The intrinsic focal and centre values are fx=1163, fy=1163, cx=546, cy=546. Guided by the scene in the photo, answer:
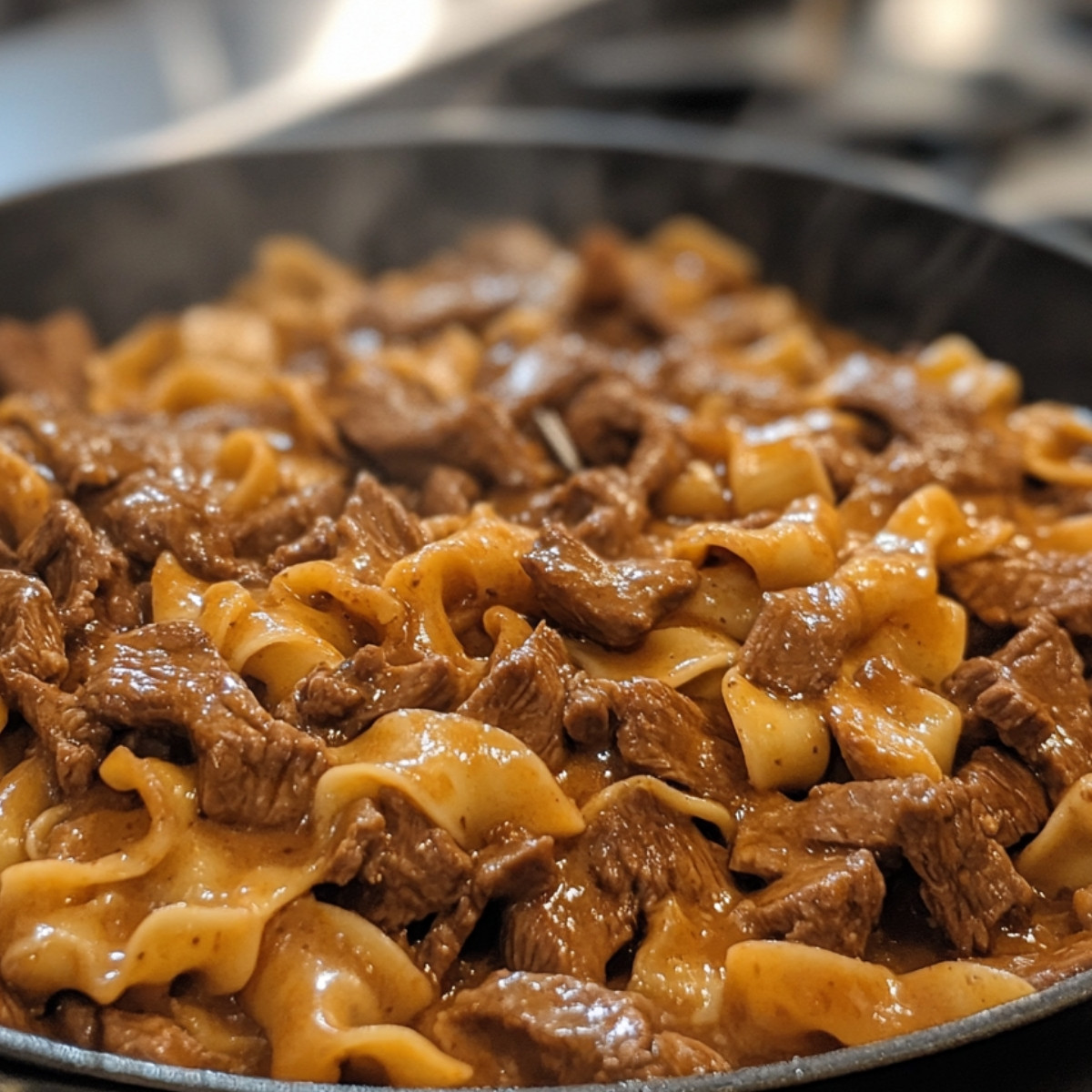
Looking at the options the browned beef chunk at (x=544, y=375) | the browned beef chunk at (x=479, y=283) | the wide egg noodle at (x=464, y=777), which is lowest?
the wide egg noodle at (x=464, y=777)

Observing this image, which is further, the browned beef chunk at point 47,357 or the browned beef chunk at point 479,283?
the browned beef chunk at point 479,283

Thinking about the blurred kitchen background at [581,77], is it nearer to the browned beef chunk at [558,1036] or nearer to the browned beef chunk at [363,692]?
the browned beef chunk at [363,692]

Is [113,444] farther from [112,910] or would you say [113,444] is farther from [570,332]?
[570,332]

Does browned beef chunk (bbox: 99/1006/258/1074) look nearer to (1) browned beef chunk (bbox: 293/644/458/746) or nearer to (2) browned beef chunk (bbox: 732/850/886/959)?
(1) browned beef chunk (bbox: 293/644/458/746)

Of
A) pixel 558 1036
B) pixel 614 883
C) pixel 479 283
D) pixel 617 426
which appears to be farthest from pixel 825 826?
pixel 479 283

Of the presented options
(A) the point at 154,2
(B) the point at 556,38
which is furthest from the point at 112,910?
(A) the point at 154,2

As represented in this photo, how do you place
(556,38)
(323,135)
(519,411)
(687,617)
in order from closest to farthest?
(687,617), (519,411), (323,135), (556,38)

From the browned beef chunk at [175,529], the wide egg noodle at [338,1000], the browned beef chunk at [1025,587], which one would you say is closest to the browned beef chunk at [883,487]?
the browned beef chunk at [1025,587]
